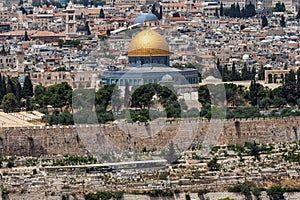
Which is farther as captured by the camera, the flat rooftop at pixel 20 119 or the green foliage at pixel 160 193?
the flat rooftop at pixel 20 119

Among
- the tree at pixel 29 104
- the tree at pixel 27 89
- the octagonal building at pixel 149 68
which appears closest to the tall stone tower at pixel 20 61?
the octagonal building at pixel 149 68

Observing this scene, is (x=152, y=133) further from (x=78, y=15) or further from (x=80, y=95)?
(x=78, y=15)

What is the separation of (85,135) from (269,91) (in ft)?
31.9

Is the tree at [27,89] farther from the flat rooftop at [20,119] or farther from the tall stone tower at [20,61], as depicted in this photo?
the tall stone tower at [20,61]

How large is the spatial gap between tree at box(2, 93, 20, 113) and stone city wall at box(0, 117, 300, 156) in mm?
5647

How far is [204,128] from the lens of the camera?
130 feet

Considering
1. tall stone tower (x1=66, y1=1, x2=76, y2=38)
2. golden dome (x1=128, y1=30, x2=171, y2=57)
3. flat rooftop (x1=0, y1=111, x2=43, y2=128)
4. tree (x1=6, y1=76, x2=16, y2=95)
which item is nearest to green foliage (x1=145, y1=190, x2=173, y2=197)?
flat rooftop (x1=0, y1=111, x2=43, y2=128)

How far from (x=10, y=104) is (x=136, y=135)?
6579 mm

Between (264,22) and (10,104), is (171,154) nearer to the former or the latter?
(10,104)

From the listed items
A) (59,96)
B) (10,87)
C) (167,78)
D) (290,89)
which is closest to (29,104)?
(59,96)

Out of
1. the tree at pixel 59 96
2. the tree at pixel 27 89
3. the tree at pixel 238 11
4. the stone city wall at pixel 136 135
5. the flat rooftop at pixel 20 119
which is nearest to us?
the stone city wall at pixel 136 135

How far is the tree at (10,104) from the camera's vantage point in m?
44.8

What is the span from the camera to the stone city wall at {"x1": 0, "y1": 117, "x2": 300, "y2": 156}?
38.8m

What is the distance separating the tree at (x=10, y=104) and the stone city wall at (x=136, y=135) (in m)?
5.65
